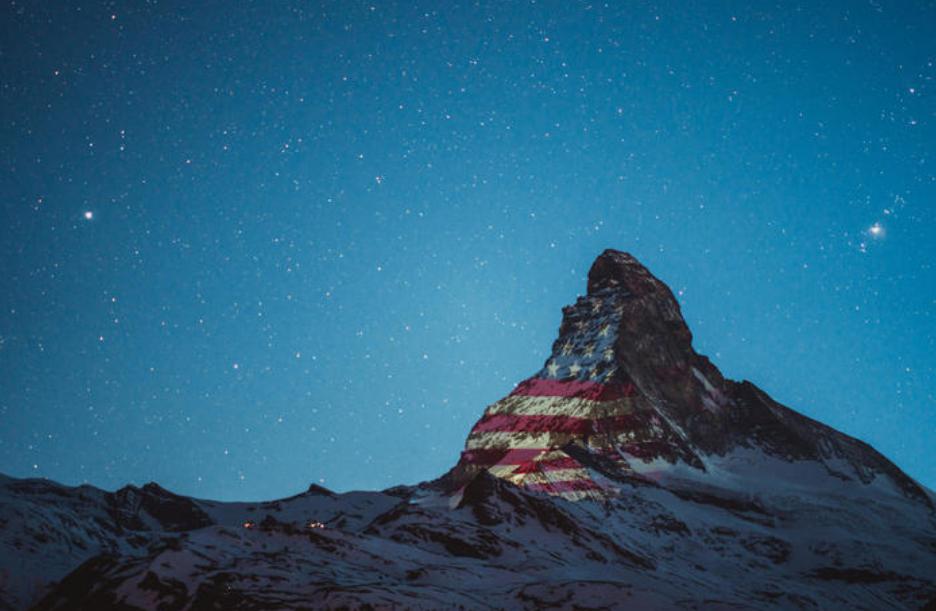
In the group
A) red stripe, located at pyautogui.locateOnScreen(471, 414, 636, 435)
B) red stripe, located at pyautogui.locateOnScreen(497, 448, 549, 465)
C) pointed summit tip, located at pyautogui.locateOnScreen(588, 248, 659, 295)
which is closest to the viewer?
red stripe, located at pyautogui.locateOnScreen(497, 448, 549, 465)

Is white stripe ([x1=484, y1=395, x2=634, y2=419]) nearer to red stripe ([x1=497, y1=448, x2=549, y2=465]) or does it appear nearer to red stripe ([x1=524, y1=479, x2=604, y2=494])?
red stripe ([x1=497, y1=448, x2=549, y2=465])

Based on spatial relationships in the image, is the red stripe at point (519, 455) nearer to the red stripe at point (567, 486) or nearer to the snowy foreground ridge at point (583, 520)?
the snowy foreground ridge at point (583, 520)

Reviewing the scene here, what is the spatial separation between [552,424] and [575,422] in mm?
8095

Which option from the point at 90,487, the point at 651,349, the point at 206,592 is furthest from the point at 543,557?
the point at 651,349

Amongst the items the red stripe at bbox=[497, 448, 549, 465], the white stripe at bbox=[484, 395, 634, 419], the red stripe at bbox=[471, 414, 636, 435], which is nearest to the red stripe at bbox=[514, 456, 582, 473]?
the red stripe at bbox=[497, 448, 549, 465]

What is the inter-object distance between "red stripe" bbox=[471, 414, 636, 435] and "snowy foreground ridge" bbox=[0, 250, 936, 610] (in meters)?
0.52

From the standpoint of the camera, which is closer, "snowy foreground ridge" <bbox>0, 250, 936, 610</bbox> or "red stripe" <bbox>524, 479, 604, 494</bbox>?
"snowy foreground ridge" <bbox>0, 250, 936, 610</bbox>

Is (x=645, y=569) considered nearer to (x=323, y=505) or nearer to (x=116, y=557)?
(x=116, y=557)

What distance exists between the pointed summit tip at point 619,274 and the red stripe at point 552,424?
176 ft

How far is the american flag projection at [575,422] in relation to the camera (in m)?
94.4

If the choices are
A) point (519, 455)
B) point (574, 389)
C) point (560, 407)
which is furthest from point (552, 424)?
point (574, 389)

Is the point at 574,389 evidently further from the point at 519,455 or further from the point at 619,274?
the point at 619,274

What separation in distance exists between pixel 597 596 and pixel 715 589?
110 ft

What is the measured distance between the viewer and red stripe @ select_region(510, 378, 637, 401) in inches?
5212
